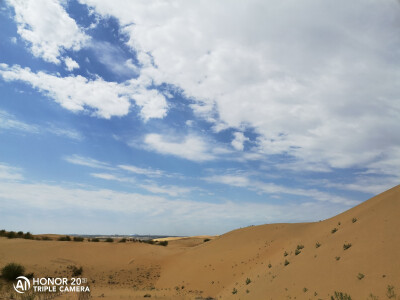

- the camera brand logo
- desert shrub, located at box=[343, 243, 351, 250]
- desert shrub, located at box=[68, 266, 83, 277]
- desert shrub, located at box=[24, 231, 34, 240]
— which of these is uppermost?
desert shrub, located at box=[343, 243, 351, 250]

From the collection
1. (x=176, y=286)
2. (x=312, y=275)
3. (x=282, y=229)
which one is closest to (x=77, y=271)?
(x=176, y=286)

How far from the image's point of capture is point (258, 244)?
2819cm

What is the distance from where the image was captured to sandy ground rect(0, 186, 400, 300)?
10680mm

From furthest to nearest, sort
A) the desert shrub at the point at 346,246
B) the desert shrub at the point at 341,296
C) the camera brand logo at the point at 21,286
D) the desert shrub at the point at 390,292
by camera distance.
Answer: the camera brand logo at the point at 21,286 → the desert shrub at the point at 346,246 → the desert shrub at the point at 341,296 → the desert shrub at the point at 390,292

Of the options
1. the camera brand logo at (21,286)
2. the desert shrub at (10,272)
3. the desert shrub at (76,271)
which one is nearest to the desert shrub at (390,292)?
the camera brand logo at (21,286)

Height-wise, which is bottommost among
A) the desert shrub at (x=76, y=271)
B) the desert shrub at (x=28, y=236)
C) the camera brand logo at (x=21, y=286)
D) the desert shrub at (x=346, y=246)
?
the desert shrub at (x=76, y=271)

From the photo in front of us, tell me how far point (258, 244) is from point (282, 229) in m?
3.83

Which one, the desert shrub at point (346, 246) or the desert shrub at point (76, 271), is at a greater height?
the desert shrub at point (346, 246)

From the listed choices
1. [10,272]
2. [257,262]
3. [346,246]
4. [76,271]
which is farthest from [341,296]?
[76,271]

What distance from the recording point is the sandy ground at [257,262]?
1068 cm

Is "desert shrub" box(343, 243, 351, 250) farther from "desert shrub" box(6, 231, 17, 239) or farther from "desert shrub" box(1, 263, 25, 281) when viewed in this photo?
"desert shrub" box(6, 231, 17, 239)

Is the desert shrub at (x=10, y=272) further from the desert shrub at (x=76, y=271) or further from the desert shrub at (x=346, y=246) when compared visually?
the desert shrub at (x=346, y=246)

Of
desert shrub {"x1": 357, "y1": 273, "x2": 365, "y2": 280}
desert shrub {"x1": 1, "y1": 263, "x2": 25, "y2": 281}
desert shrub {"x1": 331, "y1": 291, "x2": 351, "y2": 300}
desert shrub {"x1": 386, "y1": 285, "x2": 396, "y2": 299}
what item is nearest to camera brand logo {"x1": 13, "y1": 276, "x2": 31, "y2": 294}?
desert shrub {"x1": 1, "y1": 263, "x2": 25, "y2": 281}

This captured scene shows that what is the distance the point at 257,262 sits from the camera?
2369cm
